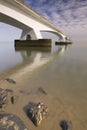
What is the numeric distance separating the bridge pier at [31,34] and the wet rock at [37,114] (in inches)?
1257

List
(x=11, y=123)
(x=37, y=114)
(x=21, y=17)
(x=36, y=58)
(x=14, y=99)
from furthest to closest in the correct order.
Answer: (x=21, y=17) → (x=36, y=58) → (x=14, y=99) → (x=37, y=114) → (x=11, y=123)

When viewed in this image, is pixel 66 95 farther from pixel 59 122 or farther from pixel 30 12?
pixel 30 12

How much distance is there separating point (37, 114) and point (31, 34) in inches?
1335

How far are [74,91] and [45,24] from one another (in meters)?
33.7

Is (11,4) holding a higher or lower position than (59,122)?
higher

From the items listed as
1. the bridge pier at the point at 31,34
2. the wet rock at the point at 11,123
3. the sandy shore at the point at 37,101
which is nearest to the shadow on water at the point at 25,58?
the sandy shore at the point at 37,101

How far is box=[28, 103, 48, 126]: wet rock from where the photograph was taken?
4027 mm

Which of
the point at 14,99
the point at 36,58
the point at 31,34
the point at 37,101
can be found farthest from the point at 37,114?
the point at 31,34

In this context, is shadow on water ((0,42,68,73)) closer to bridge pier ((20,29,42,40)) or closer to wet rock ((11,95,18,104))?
wet rock ((11,95,18,104))

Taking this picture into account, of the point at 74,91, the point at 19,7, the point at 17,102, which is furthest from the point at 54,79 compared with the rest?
the point at 19,7

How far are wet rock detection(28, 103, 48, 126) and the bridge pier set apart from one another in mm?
31921

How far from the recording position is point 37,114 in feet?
13.8

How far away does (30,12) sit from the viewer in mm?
27938

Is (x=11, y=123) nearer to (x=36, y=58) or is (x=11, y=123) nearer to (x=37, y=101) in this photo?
(x=37, y=101)
